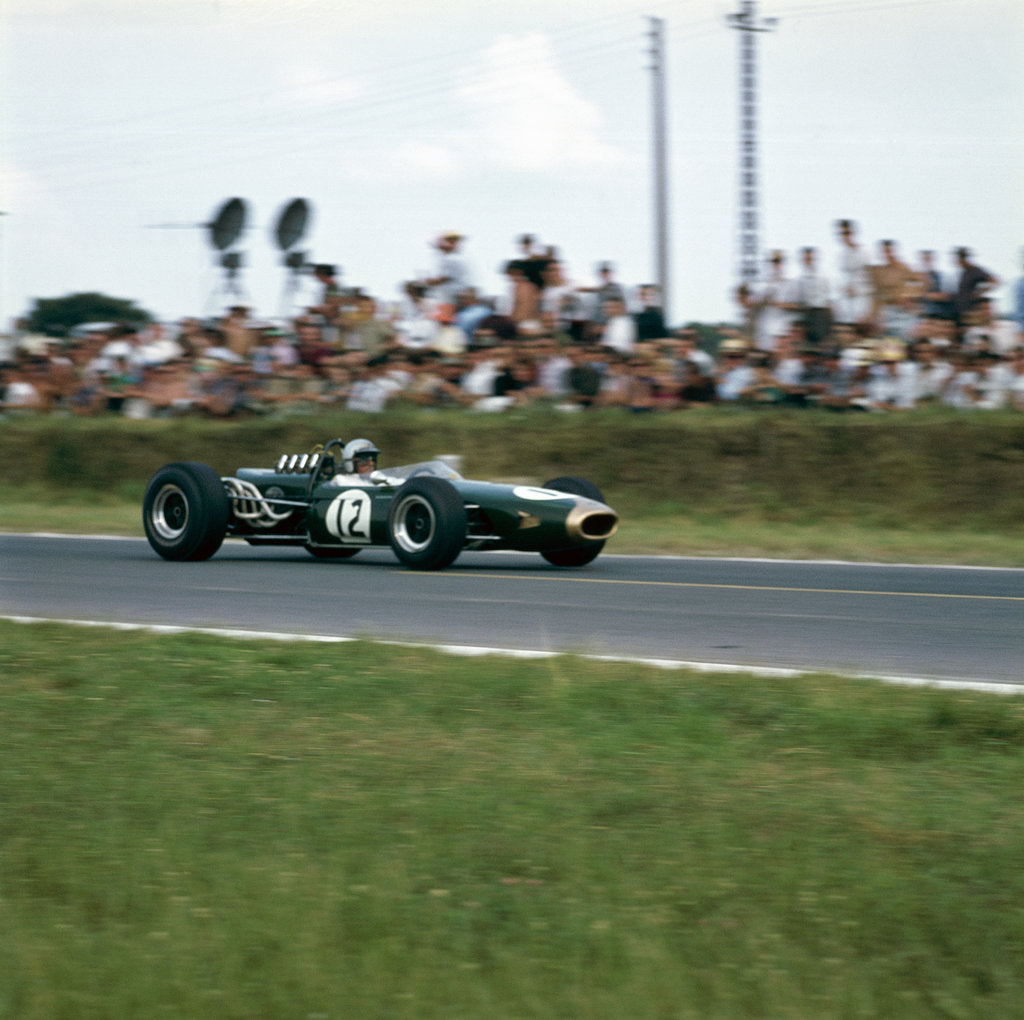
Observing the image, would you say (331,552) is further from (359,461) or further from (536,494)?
(536,494)

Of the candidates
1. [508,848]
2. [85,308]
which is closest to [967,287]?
[508,848]

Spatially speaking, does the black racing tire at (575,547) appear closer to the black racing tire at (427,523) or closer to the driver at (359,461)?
the black racing tire at (427,523)

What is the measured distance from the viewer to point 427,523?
1152 centimetres

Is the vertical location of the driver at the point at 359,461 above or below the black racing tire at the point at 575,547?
above

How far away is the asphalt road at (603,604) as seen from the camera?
302 inches

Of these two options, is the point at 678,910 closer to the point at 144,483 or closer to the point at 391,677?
the point at 391,677

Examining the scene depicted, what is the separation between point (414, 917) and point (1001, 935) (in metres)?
1.37

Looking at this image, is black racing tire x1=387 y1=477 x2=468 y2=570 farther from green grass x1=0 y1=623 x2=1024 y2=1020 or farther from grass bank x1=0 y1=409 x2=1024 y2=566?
green grass x1=0 y1=623 x2=1024 y2=1020

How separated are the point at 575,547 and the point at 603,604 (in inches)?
83.8

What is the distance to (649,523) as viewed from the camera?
16.0 meters

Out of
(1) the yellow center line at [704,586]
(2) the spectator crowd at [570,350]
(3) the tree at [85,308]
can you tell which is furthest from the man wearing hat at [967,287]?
(3) the tree at [85,308]

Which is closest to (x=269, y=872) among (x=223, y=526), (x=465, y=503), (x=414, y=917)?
(x=414, y=917)

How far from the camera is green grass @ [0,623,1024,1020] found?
3115 mm

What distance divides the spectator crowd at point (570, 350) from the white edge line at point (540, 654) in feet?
27.9
